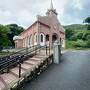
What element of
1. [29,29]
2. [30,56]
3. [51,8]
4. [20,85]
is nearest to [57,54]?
[30,56]

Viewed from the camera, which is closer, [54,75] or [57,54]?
[54,75]

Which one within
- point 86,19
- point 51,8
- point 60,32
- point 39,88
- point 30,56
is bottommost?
point 39,88

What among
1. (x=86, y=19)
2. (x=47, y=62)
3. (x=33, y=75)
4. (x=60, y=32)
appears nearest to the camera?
(x=33, y=75)

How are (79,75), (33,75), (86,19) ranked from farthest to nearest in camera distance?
(86,19), (33,75), (79,75)

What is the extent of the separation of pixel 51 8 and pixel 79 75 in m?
40.6

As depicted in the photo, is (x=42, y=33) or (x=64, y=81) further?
(x=42, y=33)

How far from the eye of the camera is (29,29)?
3781cm

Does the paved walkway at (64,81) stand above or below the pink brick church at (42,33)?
below

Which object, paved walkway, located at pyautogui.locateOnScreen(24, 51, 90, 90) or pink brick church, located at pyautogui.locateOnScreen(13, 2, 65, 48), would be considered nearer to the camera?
paved walkway, located at pyautogui.locateOnScreen(24, 51, 90, 90)

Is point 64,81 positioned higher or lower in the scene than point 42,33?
lower

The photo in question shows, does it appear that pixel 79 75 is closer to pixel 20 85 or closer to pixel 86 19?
pixel 20 85

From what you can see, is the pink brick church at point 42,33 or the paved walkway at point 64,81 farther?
the pink brick church at point 42,33

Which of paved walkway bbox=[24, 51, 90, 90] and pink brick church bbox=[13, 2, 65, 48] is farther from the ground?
pink brick church bbox=[13, 2, 65, 48]

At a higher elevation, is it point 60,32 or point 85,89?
point 60,32
